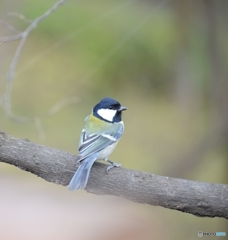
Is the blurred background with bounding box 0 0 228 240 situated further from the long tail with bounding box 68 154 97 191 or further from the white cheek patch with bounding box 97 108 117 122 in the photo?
the long tail with bounding box 68 154 97 191

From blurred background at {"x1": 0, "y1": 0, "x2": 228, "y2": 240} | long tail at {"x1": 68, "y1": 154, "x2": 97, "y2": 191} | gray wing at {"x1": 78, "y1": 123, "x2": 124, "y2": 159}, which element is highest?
blurred background at {"x1": 0, "y1": 0, "x2": 228, "y2": 240}

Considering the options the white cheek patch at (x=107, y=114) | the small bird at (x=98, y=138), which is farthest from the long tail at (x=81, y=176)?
the white cheek patch at (x=107, y=114)

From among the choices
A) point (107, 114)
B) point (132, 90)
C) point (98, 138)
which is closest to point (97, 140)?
point (98, 138)

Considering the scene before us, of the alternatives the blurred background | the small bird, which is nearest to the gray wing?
the small bird

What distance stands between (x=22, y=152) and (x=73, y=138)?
1928 millimetres

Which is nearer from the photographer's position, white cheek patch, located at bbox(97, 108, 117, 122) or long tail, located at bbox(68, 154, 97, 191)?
long tail, located at bbox(68, 154, 97, 191)

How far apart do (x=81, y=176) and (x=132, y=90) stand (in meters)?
2.08

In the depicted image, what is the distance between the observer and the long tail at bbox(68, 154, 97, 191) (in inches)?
64.7

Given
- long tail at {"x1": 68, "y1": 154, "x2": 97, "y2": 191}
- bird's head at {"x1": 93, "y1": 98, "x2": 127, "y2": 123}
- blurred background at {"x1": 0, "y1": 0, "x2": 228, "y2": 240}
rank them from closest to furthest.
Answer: long tail at {"x1": 68, "y1": 154, "x2": 97, "y2": 191}
bird's head at {"x1": 93, "y1": 98, "x2": 127, "y2": 123}
blurred background at {"x1": 0, "y1": 0, "x2": 228, "y2": 240}

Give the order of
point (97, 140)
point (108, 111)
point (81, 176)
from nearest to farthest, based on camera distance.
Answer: point (81, 176)
point (97, 140)
point (108, 111)

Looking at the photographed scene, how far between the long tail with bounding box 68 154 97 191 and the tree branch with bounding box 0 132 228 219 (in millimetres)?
47

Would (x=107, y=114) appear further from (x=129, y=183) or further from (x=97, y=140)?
(x=129, y=183)

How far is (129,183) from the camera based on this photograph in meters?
1.72

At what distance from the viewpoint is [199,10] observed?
3205 millimetres
